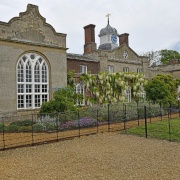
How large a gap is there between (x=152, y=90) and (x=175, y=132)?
13.3 meters

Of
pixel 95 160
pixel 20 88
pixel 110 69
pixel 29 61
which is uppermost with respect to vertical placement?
pixel 110 69

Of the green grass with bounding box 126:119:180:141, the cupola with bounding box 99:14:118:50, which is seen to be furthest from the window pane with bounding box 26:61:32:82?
the cupola with bounding box 99:14:118:50

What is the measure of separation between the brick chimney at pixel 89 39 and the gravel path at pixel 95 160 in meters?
20.2

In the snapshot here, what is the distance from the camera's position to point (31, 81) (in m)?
19.9

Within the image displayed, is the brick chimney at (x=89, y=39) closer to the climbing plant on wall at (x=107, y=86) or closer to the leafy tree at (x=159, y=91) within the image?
the climbing plant on wall at (x=107, y=86)

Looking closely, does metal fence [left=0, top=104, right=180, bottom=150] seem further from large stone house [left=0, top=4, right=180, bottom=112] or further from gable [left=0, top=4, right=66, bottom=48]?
gable [left=0, top=4, right=66, bottom=48]

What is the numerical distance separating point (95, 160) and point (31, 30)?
1428 centimetres

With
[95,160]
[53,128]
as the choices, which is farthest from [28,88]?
[95,160]

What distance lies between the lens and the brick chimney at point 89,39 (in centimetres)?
3073

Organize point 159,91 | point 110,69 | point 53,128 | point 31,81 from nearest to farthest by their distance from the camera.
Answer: point 53,128 → point 31,81 → point 159,91 → point 110,69

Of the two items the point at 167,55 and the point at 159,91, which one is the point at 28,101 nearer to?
the point at 159,91

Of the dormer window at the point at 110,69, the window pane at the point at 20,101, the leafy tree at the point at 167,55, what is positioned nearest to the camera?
the window pane at the point at 20,101

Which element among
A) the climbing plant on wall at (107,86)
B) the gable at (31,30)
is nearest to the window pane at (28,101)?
the gable at (31,30)

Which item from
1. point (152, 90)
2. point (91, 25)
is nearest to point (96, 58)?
point (91, 25)
